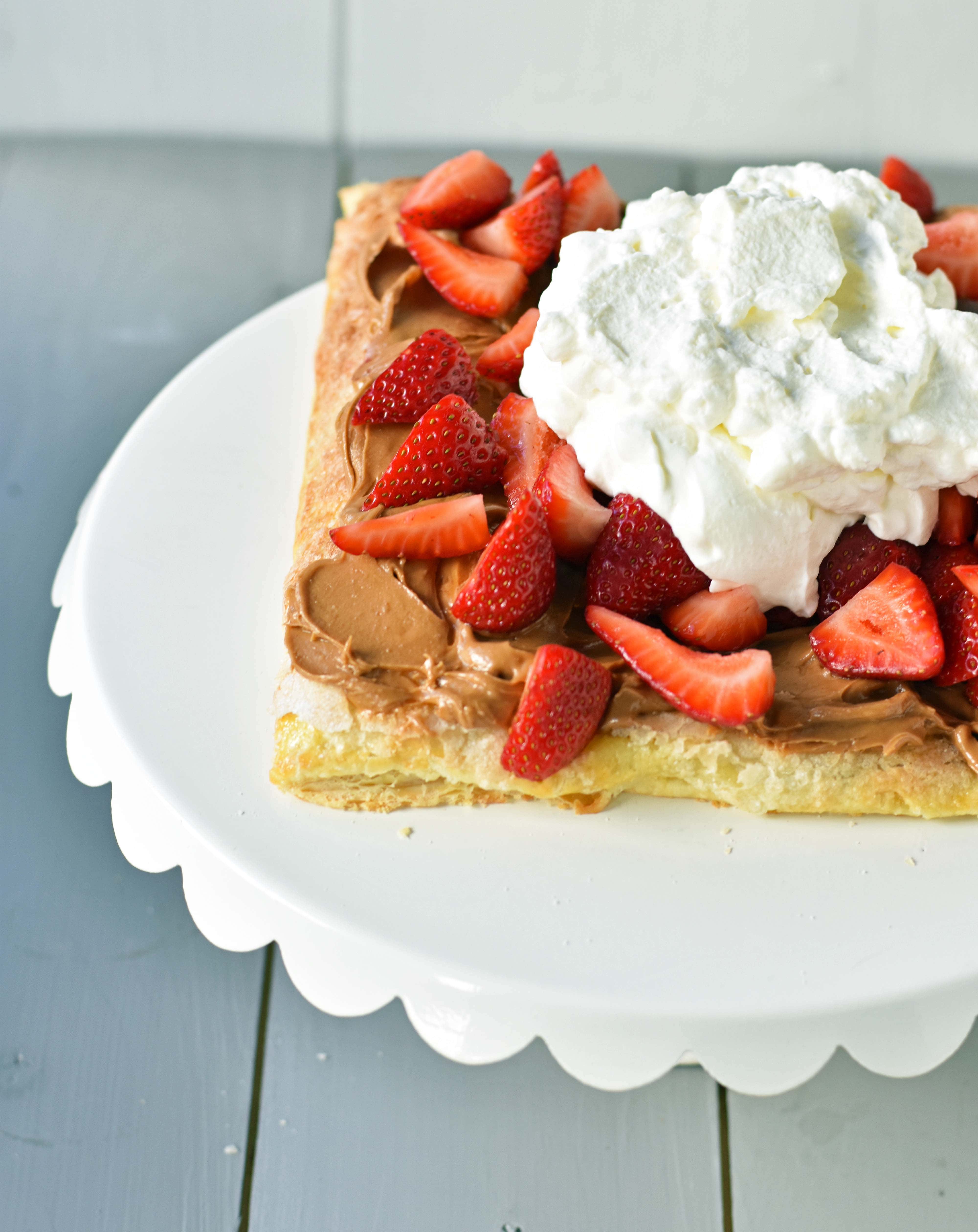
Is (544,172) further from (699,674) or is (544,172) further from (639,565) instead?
(699,674)

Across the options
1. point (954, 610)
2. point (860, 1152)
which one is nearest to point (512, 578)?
point (954, 610)

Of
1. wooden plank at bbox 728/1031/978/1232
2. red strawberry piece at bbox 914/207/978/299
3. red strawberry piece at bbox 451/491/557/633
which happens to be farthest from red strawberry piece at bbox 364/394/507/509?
wooden plank at bbox 728/1031/978/1232

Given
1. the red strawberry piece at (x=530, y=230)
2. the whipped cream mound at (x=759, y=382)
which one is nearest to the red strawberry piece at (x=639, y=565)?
the whipped cream mound at (x=759, y=382)

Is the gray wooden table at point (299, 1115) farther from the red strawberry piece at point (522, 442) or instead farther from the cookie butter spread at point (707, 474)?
the red strawberry piece at point (522, 442)

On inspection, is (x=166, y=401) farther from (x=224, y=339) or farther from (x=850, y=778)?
(x=850, y=778)

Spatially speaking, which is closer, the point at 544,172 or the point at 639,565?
the point at 639,565

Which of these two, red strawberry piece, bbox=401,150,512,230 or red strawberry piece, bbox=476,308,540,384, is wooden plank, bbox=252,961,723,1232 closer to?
red strawberry piece, bbox=476,308,540,384
